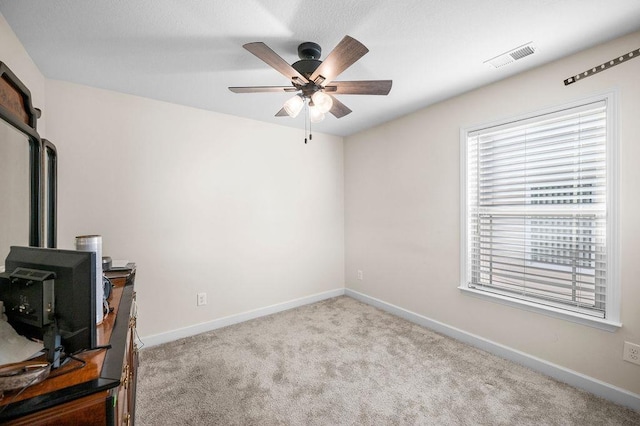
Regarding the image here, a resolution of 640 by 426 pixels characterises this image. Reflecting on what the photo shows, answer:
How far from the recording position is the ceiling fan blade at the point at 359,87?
173cm

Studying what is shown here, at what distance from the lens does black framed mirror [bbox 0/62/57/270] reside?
1.39 meters

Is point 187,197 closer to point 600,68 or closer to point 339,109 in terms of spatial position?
point 339,109

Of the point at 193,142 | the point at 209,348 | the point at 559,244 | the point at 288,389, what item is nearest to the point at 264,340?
the point at 209,348

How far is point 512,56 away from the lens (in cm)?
196

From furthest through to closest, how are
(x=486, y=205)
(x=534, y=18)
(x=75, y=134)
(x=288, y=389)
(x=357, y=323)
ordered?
(x=357, y=323)
(x=486, y=205)
(x=75, y=134)
(x=288, y=389)
(x=534, y=18)

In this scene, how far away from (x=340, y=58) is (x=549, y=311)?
2.42 m

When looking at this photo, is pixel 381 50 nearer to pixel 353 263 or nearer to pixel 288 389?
pixel 288 389

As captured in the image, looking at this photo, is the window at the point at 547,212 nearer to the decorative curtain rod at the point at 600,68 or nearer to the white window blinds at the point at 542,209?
the white window blinds at the point at 542,209

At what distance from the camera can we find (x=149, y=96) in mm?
2598

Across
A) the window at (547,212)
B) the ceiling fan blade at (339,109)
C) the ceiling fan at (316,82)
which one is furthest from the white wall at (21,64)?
the window at (547,212)

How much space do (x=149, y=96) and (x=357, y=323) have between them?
3.21 meters

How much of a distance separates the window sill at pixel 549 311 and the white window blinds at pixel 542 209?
6cm

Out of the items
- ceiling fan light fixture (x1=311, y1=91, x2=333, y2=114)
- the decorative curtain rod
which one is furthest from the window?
ceiling fan light fixture (x1=311, y1=91, x2=333, y2=114)

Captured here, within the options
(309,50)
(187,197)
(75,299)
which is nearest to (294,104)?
(309,50)
